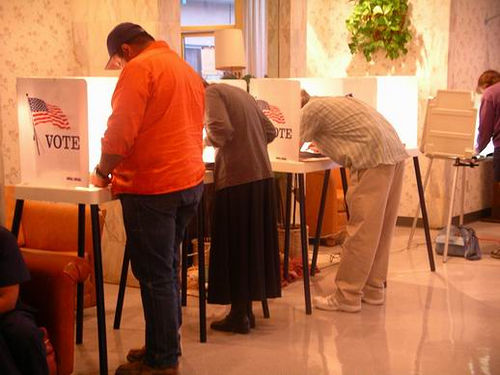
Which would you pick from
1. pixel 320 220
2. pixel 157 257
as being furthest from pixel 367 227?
pixel 157 257

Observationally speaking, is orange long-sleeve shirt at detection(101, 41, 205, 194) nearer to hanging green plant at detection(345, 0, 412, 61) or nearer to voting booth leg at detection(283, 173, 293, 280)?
voting booth leg at detection(283, 173, 293, 280)

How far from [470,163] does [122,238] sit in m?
2.66

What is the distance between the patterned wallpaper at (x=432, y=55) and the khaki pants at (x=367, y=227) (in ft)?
8.38

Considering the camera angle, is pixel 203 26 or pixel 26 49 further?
pixel 203 26

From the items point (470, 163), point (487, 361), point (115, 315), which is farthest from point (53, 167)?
point (470, 163)

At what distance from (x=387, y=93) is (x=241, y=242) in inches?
72.9

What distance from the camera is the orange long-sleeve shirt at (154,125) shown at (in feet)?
9.76

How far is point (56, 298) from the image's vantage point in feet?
9.91

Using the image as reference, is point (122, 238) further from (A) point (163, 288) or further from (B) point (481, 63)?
(B) point (481, 63)

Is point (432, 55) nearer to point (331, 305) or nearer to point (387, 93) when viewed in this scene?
point (387, 93)

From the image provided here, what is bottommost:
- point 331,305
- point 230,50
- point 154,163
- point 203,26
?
point 331,305

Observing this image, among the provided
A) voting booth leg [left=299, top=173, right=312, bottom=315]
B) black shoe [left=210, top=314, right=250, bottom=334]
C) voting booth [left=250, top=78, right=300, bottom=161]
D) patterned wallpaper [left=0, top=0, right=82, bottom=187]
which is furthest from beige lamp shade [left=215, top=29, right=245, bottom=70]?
black shoe [left=210, top=314, right=250, bottom=334]

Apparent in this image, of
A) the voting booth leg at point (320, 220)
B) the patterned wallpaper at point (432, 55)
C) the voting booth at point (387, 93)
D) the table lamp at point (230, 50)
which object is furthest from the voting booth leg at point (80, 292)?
the patterned wallpaper at point (432, 55)

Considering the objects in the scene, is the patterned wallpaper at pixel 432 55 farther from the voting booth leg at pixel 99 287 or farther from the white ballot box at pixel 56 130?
the voting booth leg at pixel 99 287
